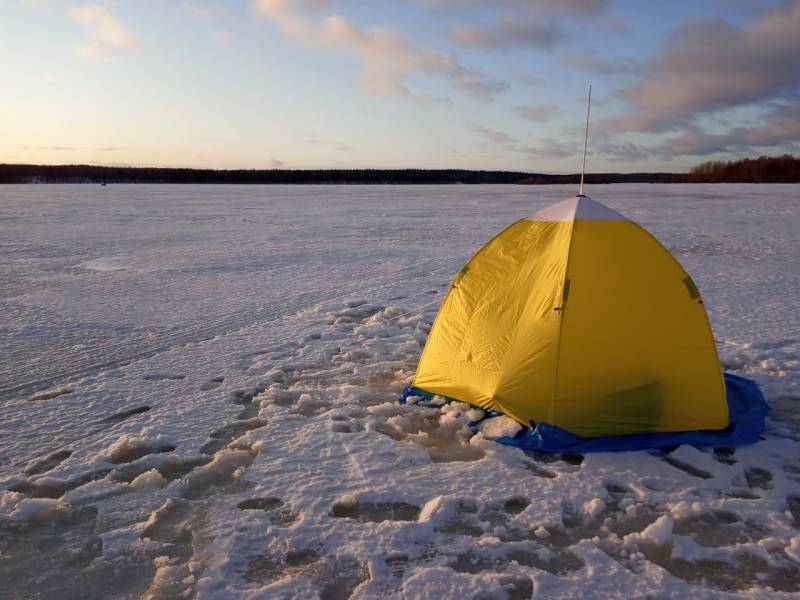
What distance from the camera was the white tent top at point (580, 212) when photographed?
182 inches

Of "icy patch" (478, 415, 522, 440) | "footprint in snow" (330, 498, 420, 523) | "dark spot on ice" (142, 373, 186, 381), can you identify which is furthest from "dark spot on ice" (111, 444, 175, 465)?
"icy patch" (478, 415, 522, 440)

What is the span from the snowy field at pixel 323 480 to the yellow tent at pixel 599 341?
1.12 feet

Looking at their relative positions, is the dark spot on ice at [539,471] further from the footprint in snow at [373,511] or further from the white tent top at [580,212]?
the white tent top at [580,212]

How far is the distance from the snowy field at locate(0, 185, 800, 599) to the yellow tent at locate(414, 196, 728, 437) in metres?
0.34

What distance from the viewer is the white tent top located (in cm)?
463

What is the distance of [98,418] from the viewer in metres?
4.62

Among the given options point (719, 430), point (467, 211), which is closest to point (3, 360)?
point (719, 430)

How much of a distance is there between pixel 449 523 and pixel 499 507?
1.21 feet

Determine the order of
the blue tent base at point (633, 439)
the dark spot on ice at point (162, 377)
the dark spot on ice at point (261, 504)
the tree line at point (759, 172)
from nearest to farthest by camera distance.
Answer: the dark spot on ice at point (261, 504) → the blue tent base at point (633, 439) → the dark spot on ice at point (162, 377) → the tree line at point (759, 172)

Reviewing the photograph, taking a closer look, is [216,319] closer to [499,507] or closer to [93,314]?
[93,314]

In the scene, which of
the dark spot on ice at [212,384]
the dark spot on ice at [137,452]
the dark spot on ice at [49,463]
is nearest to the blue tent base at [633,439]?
the dark spot on ice at [137,452]

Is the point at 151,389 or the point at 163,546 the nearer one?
the point at 163,546

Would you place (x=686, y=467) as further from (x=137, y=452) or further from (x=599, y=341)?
(x=137, y=452)

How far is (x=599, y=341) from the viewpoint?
4.32m
